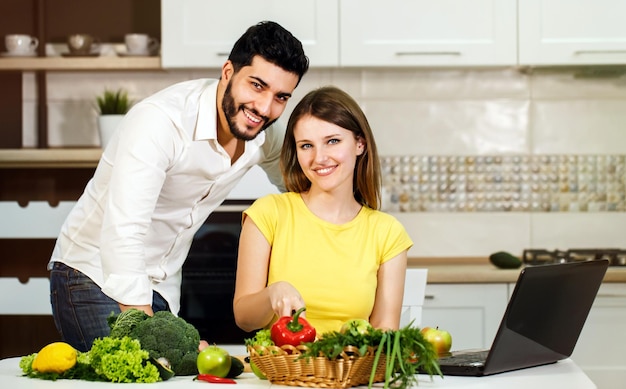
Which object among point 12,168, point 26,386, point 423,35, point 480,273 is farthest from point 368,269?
point 12,168

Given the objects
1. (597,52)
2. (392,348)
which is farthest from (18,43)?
(392,348)

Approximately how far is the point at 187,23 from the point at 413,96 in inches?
38.4

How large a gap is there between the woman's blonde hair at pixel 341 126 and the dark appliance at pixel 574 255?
1.32 m

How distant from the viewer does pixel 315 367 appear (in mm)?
1489

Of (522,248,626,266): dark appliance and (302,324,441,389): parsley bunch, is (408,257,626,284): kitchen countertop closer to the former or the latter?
(522,248,626,266): dark appliance

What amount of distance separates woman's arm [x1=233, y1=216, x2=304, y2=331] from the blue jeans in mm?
359

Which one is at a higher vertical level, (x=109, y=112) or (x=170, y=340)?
(x=109, y=112)

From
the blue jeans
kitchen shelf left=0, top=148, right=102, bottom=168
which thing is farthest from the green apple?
kitchen shelf left=0, top=148, right=102, bottom=168

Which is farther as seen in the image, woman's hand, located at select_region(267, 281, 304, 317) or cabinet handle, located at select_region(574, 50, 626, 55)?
cabinet handle, located at select_region(574, 50, 626, 55)

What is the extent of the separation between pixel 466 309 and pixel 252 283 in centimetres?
133

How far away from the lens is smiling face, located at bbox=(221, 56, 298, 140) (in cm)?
209

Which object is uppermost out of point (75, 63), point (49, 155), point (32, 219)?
point (75, 63)

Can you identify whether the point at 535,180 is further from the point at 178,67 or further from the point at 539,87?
the point at 178,67

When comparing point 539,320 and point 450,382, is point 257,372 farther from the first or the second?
point 539,320
